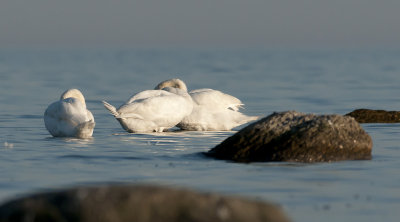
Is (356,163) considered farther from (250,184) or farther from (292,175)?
(250,184)

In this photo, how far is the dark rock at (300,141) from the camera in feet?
36.7

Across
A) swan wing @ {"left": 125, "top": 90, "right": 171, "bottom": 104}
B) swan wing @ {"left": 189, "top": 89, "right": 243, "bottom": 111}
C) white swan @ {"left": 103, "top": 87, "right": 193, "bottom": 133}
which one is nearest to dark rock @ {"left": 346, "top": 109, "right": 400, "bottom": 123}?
swan wing @ {"left": 189, "top": 89, "right": 243, "bottom": 111}

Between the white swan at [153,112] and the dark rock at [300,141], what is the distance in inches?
157

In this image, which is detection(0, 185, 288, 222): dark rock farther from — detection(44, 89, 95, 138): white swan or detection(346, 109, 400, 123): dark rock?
detection(346, 109, 400, 123): dark rock

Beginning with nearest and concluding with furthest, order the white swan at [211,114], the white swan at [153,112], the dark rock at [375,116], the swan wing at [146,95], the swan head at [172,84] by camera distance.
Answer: the white swan at [153,112] → the swan wing at [146,95] → the white swan at [211,114] → the dark rock at [375,116] → the swan head at [172,84]

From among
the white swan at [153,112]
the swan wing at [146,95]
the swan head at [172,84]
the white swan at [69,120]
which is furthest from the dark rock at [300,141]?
the swan head at [172,84]

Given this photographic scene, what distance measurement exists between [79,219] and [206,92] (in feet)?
37.8

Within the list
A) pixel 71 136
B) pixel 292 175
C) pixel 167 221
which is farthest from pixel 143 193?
pixel 71 136

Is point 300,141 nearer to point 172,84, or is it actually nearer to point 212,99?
point 212,99

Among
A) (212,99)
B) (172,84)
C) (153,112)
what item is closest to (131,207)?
(153,112)

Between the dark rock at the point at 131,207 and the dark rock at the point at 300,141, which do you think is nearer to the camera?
the dark rock at the point at 131,207

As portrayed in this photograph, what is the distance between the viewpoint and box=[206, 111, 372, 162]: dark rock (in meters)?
11.2

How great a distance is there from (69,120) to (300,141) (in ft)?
16.6

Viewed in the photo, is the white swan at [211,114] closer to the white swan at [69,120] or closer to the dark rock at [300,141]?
the white swan at [69,120]
